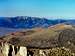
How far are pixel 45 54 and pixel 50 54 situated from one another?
24.3 inches

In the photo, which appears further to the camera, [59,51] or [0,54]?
[0,54]

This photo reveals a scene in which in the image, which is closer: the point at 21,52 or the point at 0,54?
the point at 21,52

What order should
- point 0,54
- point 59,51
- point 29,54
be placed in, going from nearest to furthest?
1. point 29,54
2. point 59,51
3. point 0,54

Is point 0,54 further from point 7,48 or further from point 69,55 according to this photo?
point 69,55

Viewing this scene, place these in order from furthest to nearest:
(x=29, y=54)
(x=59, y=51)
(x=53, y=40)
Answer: (x=53, y=40)
(x=59, y=51)
(x=29, y=54)

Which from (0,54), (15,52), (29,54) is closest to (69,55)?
(29,54)

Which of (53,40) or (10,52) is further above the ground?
(10,52)

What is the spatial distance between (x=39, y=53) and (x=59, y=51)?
281 centimetres

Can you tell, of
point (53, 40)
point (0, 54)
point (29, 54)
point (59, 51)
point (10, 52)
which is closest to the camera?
point (29, 54)

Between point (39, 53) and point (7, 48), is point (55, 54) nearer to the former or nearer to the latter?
point (39, 53)

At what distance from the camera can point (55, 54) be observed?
1250 inches

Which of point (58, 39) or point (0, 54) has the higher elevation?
point (0, 54)

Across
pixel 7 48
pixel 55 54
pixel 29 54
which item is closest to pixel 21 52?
pixel 29 54

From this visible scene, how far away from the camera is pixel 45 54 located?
31.2 metres
